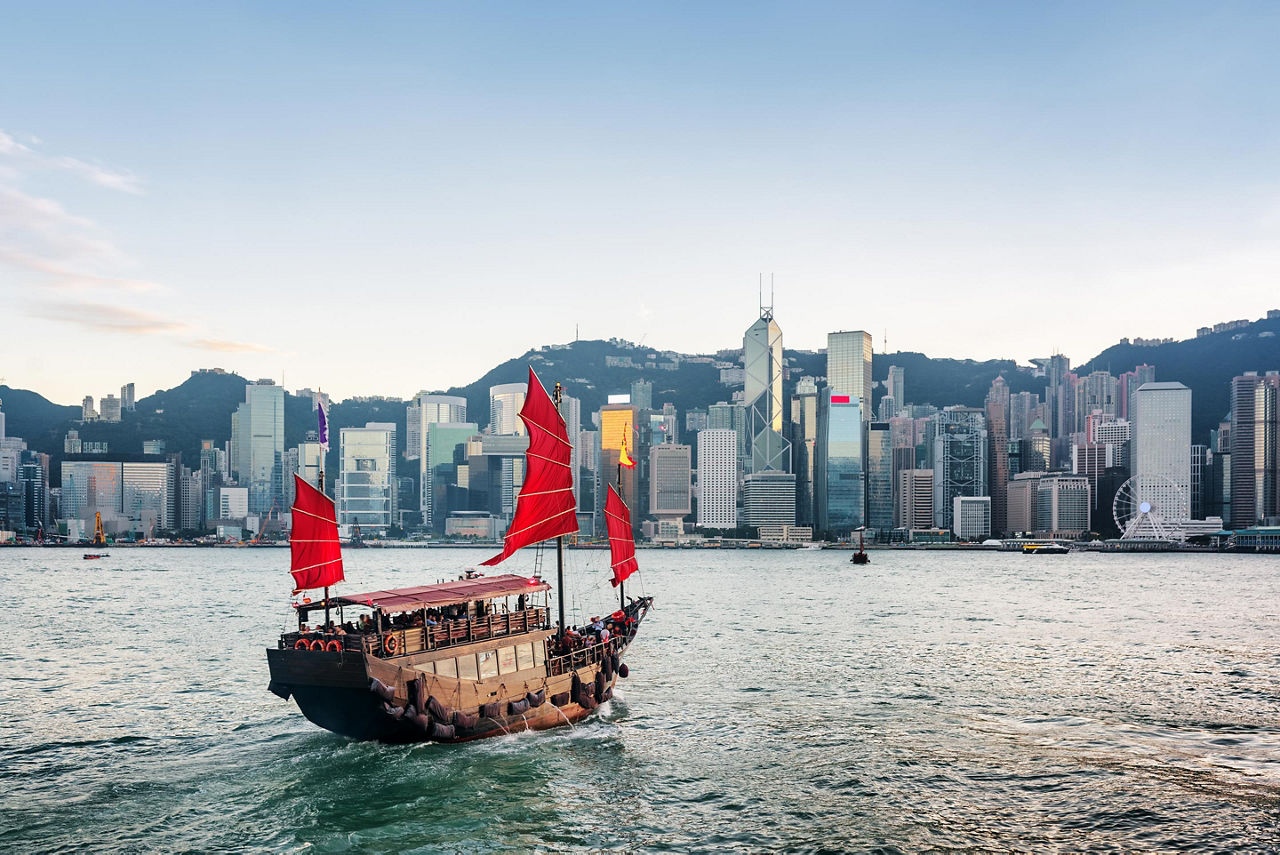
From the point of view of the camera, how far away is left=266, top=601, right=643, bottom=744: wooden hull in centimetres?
2655

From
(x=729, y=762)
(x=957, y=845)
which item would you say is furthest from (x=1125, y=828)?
(x=729, y=762)

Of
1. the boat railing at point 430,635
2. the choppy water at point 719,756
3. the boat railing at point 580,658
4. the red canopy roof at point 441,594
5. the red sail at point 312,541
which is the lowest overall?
the choppy water at point 719,756

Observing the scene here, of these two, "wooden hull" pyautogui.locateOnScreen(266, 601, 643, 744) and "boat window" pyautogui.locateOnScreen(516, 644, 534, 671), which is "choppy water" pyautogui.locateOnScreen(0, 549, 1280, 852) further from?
"boat window" pyautogui.locateOnScreen(516, 644, 534, 671)

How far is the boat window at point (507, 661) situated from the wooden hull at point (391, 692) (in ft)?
0.70

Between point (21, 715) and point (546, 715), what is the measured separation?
65.4ft

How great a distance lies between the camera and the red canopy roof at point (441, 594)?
91.6 feet

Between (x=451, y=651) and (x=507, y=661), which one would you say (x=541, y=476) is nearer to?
(x=507, y=661)

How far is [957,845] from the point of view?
73.7 feet

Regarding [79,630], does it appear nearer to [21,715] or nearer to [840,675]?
[21,715]

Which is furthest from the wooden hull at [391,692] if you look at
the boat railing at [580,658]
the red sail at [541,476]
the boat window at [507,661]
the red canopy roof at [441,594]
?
the red sail at [541,476]

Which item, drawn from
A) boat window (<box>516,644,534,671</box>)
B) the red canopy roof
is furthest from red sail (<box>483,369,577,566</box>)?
boat window (<box>516,644,534,671</box>)

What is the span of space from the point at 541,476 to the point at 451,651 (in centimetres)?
926

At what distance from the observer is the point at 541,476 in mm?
36219

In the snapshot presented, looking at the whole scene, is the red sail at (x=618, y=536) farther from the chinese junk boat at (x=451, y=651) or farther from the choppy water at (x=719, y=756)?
the chinese junk boat at (x=451, y=651)
